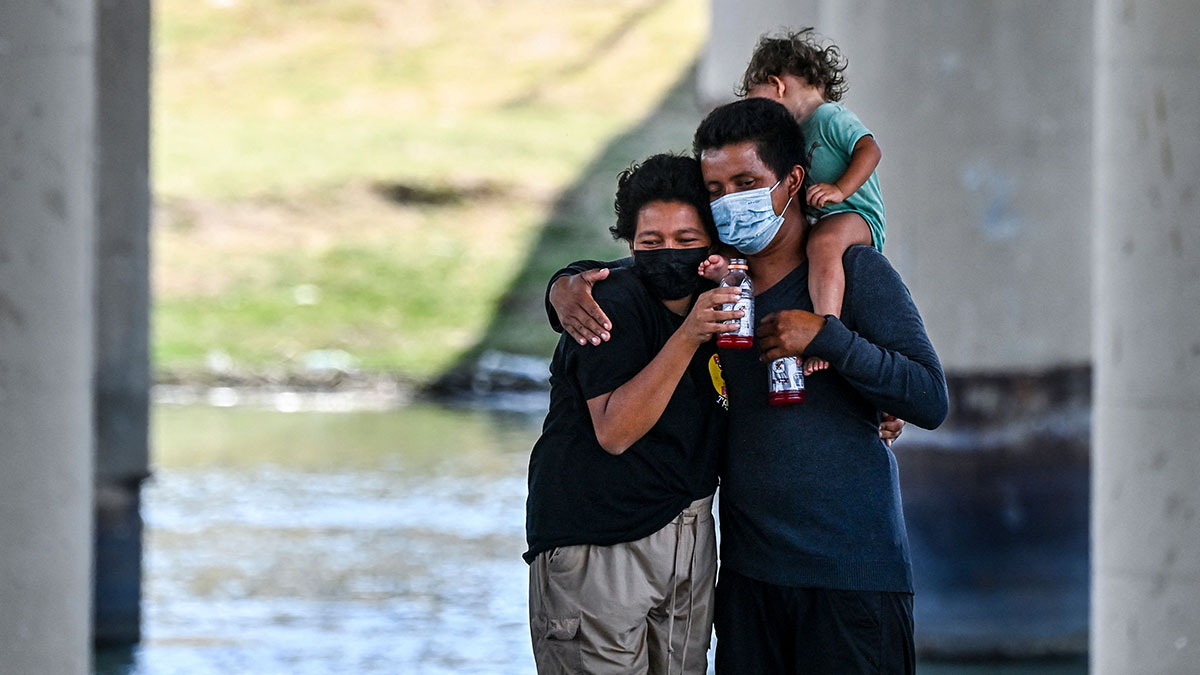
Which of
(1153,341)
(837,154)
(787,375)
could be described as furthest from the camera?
(1153,341)

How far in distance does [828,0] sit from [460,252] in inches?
735

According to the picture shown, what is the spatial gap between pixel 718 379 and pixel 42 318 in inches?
125

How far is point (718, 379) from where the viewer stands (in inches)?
155

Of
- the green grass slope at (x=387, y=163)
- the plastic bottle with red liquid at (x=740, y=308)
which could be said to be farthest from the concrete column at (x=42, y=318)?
the green grass slope at (x=387, y=163)

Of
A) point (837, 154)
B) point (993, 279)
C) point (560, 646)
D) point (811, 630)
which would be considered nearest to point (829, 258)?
point (837, 154)

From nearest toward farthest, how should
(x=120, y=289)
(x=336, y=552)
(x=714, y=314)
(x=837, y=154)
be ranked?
(x=714, y=314), (x=837, y=154), (x=120, y=289), (x=336, y=552)

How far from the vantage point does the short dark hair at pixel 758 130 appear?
3.94m

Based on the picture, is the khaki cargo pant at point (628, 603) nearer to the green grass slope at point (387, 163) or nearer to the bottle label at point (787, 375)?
the bottle label at point (787, 375)

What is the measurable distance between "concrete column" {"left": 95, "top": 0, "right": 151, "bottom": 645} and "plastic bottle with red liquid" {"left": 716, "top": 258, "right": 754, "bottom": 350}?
843 cm

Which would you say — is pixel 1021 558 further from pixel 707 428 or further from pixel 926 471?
pixel 707 428

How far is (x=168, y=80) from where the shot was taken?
1432 inches

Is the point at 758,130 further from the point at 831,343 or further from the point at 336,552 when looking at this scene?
the point at 336,552

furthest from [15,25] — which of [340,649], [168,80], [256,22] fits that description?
[256,22]

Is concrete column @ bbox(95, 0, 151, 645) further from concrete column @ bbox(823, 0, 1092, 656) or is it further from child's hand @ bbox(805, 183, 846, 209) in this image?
child's hand @ bbox(805, 183, 846, 209)
